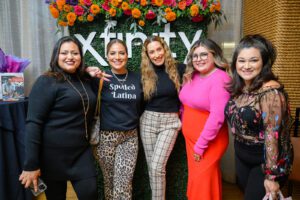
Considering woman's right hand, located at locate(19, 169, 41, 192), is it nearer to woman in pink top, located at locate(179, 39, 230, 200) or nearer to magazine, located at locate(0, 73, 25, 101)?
magazine, located at locate(0, 73, 25, 101)

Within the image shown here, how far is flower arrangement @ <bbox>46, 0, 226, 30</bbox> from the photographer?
6.85 ft

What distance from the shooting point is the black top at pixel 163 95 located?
2.01m

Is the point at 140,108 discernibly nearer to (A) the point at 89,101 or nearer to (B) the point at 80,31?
(A) the point at 89,101

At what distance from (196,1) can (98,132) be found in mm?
1346

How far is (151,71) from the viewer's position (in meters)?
2.03

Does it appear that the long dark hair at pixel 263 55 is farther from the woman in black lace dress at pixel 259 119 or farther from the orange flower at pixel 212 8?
the orange flower at pixel 212 8

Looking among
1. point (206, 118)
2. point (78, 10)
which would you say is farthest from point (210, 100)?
point (78, 10)

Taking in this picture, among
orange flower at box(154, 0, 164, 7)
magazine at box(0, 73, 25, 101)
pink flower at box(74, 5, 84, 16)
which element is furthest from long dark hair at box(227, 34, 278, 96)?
magazine at box(0, 73, 25, 101)

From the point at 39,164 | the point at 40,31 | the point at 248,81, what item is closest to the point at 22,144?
the point at 39,164

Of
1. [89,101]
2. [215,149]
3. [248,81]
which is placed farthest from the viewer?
[215,149]

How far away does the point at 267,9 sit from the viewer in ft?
7.64

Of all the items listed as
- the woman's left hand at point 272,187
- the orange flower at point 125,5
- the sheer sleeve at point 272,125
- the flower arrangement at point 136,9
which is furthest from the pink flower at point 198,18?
the woman's left hand at point 272,187

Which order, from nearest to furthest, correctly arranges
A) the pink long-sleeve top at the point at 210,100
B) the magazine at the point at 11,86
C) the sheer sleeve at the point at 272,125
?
the sheer sleeve at the point at 272,125 → the pink long-sleeve top at the point at 210,100 → the magazine at the point at 11,86

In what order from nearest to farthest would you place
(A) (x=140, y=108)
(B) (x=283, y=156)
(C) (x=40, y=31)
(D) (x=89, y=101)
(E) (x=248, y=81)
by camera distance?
(B) (x=283, y=156) < (E) (x=248, y=81) < (D) (x=89, y=101) < (A) (x=140, y=108) < (C) (x=40, y=31)
